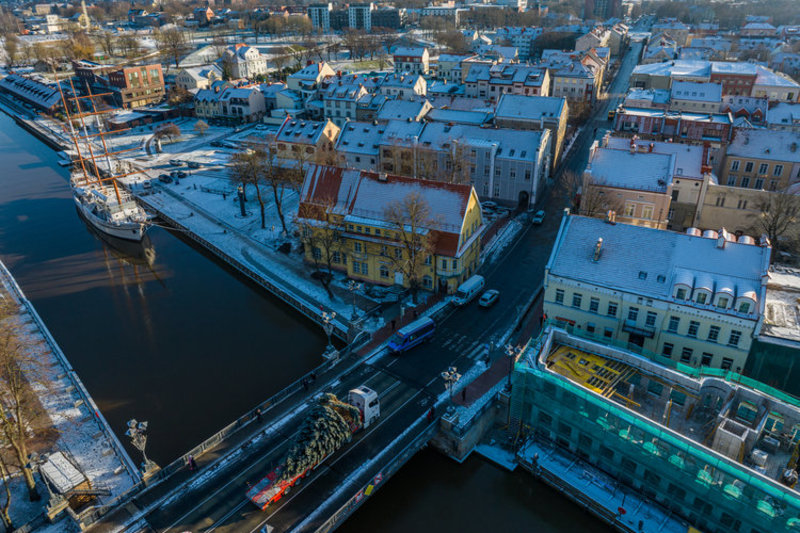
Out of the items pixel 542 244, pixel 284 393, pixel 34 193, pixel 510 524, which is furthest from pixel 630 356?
pixel 34 193

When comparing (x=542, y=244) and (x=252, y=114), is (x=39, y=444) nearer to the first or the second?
(x=542, y=244)

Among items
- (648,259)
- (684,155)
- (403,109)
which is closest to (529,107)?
(403,109)

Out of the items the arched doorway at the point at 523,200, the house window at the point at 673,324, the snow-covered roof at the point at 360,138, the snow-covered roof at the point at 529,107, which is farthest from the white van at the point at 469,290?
the snow-covered roof at the point at 529,107

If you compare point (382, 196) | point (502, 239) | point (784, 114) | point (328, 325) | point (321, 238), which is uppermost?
point (784, 114)

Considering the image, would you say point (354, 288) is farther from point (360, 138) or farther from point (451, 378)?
point (360, 138)

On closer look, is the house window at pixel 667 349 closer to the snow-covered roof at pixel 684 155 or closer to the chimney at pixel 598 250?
the chimney at pixel 598 250
